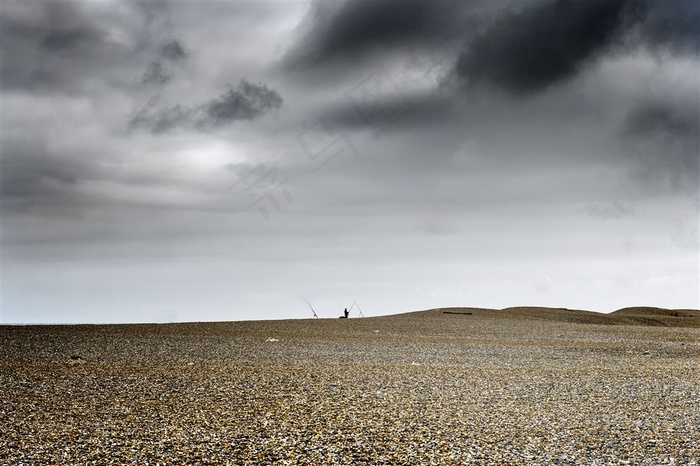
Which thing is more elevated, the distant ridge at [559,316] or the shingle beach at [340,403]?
the distant ridge at [559,316]

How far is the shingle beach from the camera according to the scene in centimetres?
816

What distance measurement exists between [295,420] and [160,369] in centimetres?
551

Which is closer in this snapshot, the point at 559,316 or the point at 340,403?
the point at 340,403

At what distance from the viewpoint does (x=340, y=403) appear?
35.2ft

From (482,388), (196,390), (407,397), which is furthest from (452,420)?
(196,390)

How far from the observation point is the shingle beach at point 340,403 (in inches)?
321

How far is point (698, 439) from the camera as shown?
9.01 meters

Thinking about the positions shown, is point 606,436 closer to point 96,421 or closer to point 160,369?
point 96,421

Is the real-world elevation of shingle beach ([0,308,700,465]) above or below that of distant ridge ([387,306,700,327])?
below

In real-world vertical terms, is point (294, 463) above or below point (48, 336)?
below

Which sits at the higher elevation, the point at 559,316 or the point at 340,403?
the point at 559,316

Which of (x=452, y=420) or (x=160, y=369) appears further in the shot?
(x=160, y=369)

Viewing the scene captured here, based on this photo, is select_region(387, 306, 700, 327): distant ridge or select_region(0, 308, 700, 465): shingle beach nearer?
select_region(0, 308, 700, 465): shingle beach

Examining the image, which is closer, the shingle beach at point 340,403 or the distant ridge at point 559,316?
the shingle beach at point 340,403
